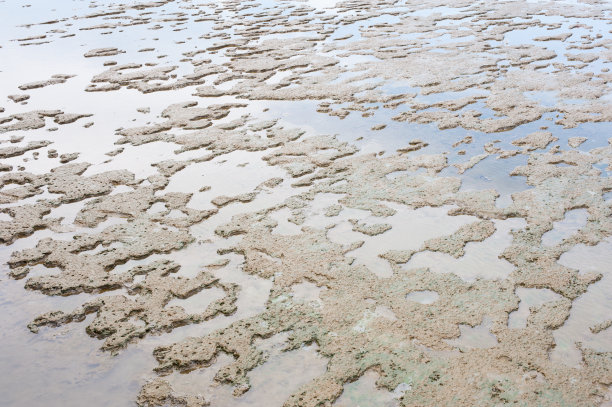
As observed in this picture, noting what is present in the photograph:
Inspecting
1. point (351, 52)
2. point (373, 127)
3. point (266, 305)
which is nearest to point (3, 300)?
point (266, 305)

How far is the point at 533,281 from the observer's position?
130 inches

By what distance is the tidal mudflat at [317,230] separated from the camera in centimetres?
279

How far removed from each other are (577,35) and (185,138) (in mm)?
6705

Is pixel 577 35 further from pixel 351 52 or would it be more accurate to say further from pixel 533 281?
pixel 533 281

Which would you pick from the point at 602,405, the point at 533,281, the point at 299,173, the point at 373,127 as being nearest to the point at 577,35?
the point at 373,127

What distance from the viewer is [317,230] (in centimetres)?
408

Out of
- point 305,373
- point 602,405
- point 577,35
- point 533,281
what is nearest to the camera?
point 602,405

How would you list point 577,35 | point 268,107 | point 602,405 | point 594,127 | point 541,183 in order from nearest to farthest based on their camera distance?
point 602,405 → point 541,183 → point 594,127 → point 268,107 → point 577,35

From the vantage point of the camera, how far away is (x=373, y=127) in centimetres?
586

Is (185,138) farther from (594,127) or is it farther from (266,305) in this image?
(594,127)

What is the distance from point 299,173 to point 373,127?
1327 mm

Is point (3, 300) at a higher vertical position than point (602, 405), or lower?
higher

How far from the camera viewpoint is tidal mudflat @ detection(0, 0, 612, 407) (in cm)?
279

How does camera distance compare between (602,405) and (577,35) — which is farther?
(577,35)
